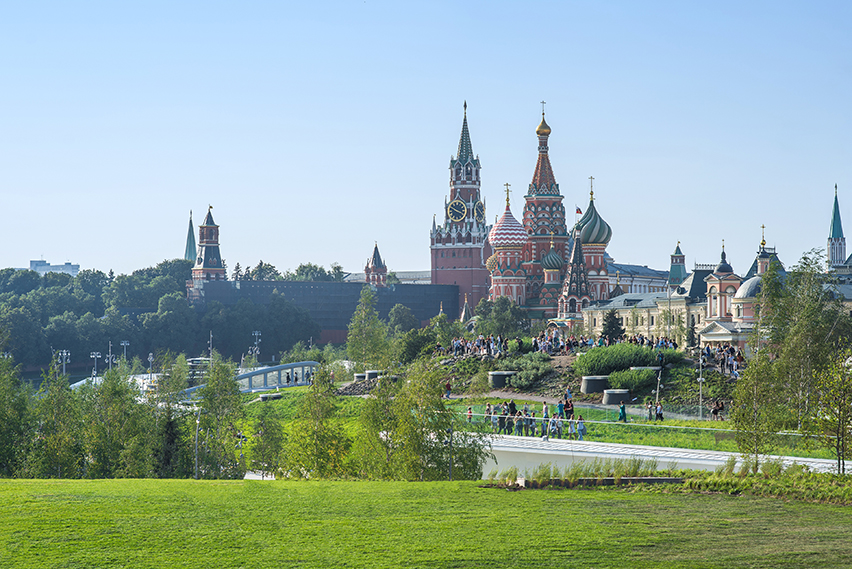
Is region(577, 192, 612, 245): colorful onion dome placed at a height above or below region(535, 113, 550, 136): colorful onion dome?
below

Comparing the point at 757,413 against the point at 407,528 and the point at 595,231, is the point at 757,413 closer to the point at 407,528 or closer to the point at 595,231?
the point at 407,528

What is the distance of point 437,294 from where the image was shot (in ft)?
439

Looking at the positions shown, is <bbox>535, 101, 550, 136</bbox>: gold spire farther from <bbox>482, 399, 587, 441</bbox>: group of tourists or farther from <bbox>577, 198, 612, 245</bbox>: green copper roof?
<bbox>482, 399, 587, 441</bbox>: group of tourists

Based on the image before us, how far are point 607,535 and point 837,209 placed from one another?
109 metres

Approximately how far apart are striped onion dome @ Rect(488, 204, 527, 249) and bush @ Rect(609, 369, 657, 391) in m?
54.0

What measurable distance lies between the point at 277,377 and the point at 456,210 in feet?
230

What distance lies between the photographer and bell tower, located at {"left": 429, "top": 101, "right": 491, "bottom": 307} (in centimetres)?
13612

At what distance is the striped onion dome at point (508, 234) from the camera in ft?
324

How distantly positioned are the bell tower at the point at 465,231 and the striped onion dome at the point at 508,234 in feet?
116

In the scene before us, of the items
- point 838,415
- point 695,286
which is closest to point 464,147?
point 695,286

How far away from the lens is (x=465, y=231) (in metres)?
137

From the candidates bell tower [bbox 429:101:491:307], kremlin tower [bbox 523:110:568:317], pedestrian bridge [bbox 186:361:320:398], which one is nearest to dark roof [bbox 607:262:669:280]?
bell tower [bbox 429:101:491:307]

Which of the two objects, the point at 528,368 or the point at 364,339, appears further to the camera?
the point at 364,339

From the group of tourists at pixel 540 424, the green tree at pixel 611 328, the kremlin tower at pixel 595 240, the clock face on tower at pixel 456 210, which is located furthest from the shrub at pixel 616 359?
the clock face on tower at pixel 456 210
